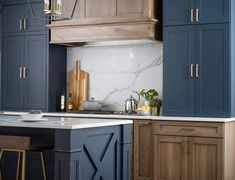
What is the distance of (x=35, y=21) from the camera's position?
23.1ft

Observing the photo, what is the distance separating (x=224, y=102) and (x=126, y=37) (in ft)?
4.80

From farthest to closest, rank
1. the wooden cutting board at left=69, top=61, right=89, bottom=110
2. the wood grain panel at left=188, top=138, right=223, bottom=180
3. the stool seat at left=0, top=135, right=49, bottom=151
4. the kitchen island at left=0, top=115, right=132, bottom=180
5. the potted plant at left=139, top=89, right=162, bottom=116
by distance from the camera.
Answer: the wooden cutting board at left=69, top=61, right=89, bottom=110
the potted plant at left=139, top=89, right=162, bottom=116
the wood grain panel at left=188, top=138, right=223, bottom=180
the stool seat at left=0, top=135, right=49, bottom=151
the kitchen island at left=0, top=115, right=132, bottom=180

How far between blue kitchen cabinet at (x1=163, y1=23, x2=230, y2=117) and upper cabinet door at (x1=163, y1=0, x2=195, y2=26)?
7cm

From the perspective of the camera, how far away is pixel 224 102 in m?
5.61

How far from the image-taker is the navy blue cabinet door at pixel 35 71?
6953 millimetres

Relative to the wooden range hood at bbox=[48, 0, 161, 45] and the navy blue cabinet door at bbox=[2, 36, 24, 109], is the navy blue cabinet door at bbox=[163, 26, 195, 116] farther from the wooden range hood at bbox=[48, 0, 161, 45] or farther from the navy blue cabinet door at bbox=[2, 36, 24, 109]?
the navy blue cabinet door at bbox=[2, 36, 24, 109]

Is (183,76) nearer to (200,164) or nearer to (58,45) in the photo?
(200,164)

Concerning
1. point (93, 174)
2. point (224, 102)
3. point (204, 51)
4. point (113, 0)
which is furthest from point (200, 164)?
point (113, 0)

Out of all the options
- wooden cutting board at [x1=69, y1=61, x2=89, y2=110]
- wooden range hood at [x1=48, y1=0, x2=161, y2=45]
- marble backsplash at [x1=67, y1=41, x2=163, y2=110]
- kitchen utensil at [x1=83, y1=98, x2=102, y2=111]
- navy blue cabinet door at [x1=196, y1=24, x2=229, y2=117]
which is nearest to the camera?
navy blue cabinet door at [x1=196, y1=24, x2=229, y2=117]

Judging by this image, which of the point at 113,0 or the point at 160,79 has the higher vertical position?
the point at 113,0

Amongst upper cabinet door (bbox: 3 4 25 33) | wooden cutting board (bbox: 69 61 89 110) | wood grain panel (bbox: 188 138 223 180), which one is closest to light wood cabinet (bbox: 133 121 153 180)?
wood grain panel (bbox: 188 138 223 180)

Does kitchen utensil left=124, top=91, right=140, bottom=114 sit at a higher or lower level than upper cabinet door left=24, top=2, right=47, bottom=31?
lower

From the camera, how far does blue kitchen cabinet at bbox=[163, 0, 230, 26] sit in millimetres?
5652

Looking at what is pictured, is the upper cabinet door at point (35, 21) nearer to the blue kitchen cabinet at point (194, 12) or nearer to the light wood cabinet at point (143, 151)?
the blue kitchen cabinet at point (194, 12)
